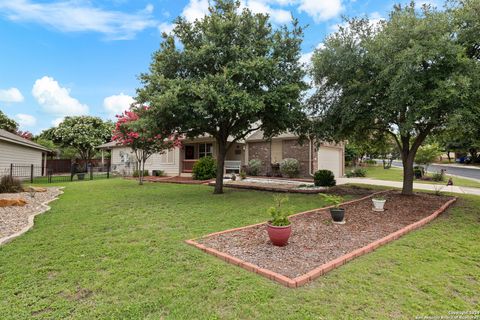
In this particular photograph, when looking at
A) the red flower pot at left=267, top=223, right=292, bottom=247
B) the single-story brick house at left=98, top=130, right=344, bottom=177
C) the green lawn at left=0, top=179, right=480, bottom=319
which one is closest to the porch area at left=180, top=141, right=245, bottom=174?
the single-story brick house at left=98, top=130, right=344, bottom=177

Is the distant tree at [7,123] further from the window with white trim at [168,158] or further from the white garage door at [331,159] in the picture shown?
the white garage door at [331,159]

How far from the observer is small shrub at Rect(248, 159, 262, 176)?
18.1 metres

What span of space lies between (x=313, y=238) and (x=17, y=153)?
2100 centimetres

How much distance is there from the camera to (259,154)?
61.6 feet

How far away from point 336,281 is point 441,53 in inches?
286

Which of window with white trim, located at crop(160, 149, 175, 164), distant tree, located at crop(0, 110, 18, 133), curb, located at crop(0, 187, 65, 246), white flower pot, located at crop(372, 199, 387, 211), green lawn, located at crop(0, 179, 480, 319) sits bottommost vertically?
green lawn, located at crop(0, 179, 480, 319)

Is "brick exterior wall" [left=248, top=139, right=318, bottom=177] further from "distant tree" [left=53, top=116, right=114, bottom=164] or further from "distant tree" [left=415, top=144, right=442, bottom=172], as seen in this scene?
"distant tree" [left=53, top=116, right=114, bottom=164]

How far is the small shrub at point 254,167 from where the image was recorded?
59.5 ft

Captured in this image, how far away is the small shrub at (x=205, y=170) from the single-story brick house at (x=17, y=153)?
11.7 m

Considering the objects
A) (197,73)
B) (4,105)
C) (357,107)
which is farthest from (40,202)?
(4,105)

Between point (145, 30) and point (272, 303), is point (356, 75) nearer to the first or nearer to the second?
point (272, 303)

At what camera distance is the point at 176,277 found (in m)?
3.46

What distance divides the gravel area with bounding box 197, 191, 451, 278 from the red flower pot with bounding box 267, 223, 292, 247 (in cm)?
11

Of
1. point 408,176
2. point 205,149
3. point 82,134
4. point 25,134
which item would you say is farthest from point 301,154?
point 25,134
